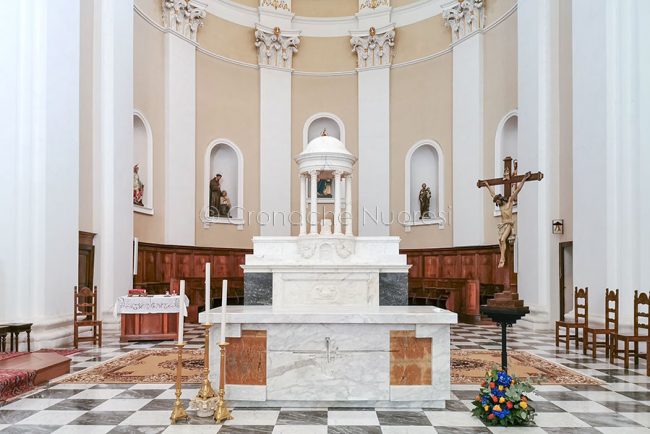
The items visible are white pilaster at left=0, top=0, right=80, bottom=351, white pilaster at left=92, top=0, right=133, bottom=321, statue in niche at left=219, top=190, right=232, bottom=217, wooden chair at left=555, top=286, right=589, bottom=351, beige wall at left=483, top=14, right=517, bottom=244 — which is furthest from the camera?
statue in niche at left=219, top=190, right=232, bottom=217

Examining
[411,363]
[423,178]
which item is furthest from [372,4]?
[411,363]

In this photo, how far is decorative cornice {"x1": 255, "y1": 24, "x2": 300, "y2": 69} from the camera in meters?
18.4

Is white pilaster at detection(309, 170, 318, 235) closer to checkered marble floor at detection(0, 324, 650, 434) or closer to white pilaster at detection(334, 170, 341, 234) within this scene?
white pilaster at detection(334, 170, 341, 234)

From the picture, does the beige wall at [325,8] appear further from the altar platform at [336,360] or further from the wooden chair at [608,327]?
the altar platform at [336,360]

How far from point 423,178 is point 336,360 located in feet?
44.7

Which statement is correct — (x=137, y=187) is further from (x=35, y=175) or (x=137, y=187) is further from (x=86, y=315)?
(x=35, y=175)

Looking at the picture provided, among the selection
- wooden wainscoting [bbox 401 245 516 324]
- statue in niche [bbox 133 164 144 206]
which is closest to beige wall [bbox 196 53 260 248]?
statue in niche [bbox 133 164 144 206]

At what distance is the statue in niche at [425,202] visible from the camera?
1762 cm

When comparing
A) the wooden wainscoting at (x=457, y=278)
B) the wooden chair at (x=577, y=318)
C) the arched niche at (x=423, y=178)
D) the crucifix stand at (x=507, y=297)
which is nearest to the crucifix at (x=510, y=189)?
the crucifix stand at (x=507, y=297)

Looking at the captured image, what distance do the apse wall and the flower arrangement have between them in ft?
35.9

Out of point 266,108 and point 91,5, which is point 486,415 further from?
point 266,108

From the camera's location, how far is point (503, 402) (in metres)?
4.72

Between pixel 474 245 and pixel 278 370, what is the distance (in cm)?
1135

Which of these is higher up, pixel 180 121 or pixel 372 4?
pixel 372 4
